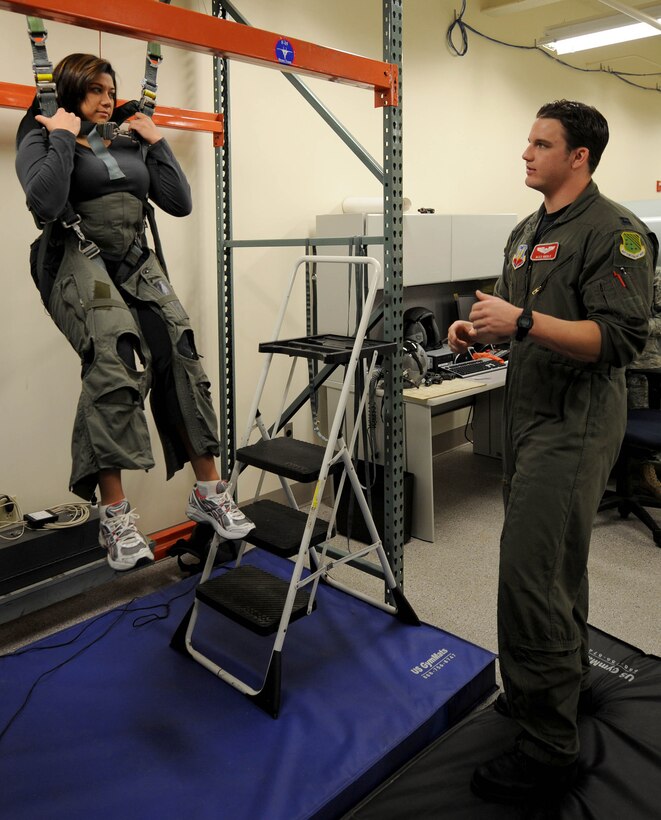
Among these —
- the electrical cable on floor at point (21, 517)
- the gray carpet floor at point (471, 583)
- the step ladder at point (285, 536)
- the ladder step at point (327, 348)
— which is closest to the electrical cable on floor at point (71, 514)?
the electrical cable on floor at point (21, 517)

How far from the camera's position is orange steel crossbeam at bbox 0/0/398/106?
1.63 m

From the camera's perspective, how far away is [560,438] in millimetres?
1736

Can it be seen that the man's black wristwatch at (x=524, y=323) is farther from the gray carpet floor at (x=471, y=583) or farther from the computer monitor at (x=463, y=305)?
the computer monitor at (x=463, y=305)

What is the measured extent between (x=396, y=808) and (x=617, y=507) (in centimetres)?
250

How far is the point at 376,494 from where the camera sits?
11.2ft

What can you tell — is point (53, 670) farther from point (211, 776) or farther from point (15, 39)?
point (15, 39)

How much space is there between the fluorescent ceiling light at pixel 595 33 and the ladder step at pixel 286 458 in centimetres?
400

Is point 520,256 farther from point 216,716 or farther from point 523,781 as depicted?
point 216,716

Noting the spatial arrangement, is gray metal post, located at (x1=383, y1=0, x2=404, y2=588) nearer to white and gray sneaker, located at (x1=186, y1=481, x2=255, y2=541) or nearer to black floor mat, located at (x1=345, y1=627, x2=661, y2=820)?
white and gray sneaker, located at (x1=186, y1=481, x2=255, y2=541)

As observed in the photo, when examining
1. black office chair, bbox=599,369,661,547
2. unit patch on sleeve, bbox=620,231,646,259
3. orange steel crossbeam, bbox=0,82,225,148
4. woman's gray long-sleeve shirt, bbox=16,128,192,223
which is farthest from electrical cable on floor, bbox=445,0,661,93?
unit patch on sleeve, bbox=620,231,646,259

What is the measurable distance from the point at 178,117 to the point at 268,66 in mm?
982

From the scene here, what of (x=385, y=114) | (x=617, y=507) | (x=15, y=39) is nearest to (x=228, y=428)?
(x=385, y=114)

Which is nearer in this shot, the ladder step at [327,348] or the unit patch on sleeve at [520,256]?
the unit patch on sleeve at [520,256]

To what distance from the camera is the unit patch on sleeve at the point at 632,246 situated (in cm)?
167
